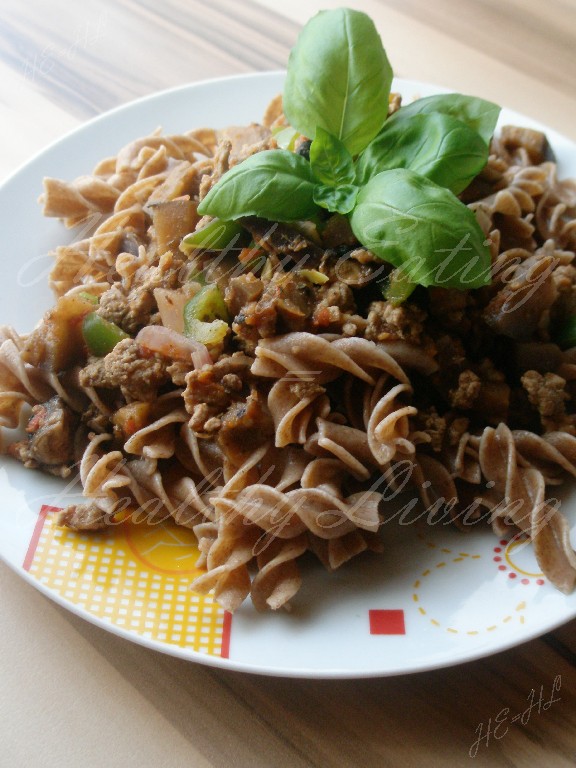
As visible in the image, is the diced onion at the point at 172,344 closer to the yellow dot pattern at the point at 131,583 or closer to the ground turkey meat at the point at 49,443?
the ground turkey meat at the point at 49,443

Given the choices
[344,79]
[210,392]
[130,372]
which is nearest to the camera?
[210,392]

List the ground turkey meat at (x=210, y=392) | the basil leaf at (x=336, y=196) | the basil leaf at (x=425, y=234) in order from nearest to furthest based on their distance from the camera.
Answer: the basil leaf at (x=425, y=234)
the ground turkey meat at (x=210, y=392)
the basil leaf at (x=336, y=196)

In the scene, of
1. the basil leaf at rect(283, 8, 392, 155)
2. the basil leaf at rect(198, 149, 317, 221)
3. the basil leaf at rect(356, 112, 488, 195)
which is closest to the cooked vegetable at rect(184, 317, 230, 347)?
the basil leaf at rect(198, 149, 317, 221)

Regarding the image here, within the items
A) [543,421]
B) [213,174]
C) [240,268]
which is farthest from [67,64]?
[543,421]

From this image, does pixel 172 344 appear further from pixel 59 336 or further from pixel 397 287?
pixel 397 287

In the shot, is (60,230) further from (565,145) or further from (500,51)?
(500,51)

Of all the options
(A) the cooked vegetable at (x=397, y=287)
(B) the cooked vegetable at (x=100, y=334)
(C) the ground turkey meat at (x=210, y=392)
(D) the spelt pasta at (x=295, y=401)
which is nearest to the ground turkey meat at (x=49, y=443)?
(D) the spelt pasta at (x=295, y=401)

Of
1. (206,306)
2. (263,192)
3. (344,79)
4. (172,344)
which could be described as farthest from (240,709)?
(344,79)
